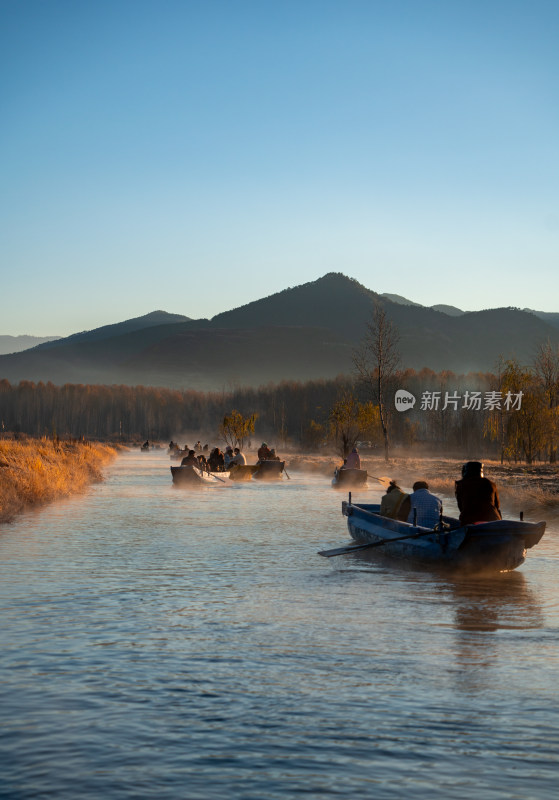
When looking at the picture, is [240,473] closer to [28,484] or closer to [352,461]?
[352,461]

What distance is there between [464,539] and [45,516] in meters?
15.3

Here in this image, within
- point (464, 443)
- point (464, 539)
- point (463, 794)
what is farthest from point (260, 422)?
point (463, 794)

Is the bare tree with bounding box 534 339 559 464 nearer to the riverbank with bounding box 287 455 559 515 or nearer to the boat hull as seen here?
the riverbank with bounding box 287 455 559 515

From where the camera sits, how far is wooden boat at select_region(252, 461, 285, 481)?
4969 centimetres

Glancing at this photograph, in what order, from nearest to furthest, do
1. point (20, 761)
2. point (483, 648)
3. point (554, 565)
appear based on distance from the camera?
point (20, 761) → point (483, 648) → point (554, 565)

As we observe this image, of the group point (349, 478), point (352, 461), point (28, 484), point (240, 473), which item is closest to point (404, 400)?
point (240, 473)

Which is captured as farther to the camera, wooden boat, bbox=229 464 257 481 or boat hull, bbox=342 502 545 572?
wooden boat, bbox=229 464 257 481

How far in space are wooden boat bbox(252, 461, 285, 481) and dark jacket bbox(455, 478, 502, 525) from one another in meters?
32.4

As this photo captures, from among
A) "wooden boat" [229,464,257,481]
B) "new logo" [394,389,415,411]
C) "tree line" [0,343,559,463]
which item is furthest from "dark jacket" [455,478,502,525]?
"new logo" [394,389,415,411]

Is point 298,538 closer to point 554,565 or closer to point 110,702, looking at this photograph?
point 554,565

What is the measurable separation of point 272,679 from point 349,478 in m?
32.7

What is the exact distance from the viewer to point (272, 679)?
376 inches

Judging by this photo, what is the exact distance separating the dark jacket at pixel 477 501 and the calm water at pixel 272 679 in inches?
46.0

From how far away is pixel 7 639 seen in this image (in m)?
11.2
